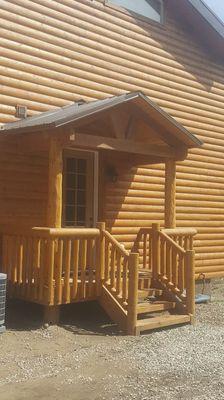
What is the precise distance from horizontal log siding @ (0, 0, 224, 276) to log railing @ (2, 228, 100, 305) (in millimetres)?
2548

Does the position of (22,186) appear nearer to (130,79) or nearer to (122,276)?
(122,276)

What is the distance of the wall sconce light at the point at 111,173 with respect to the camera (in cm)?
1108

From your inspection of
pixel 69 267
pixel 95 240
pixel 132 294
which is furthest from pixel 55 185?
pixel 132 294

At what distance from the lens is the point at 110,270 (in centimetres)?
835

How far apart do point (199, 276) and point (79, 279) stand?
5230 millimetres

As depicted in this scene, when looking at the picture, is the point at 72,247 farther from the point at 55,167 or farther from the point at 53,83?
the point at 53,83

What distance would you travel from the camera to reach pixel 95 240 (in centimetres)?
836

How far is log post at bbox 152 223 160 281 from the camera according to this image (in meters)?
9.37

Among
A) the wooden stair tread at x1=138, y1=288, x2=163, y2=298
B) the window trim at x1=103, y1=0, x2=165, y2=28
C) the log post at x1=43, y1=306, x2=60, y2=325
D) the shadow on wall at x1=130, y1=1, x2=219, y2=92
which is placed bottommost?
the log post at x1=43, y1=306, x2=60, y2=325

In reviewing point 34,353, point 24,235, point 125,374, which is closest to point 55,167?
point 24,235

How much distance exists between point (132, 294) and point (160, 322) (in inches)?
26.0

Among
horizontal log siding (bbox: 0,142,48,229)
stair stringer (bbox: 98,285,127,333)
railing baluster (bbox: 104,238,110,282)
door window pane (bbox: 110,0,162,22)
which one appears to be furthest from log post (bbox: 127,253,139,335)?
door window pane (bbox: 110,0,162,22)

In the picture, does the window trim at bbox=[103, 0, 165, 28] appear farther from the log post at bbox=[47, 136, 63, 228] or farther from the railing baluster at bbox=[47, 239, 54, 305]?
the railing baluster at bbox=[47, 239, 54, 305]

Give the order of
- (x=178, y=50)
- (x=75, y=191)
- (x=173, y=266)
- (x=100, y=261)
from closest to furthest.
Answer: (x=100, y=261)
(x=173, y=266)
(x=75, y=191)
(x=178, y=50)
